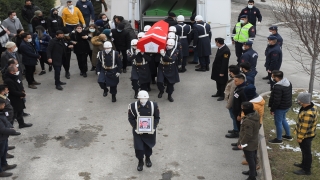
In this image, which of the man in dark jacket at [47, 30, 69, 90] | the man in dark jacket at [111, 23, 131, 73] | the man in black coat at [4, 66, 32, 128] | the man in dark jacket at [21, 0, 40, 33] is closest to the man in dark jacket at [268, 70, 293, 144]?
the man in black coat at [4, 66, 32, 128]

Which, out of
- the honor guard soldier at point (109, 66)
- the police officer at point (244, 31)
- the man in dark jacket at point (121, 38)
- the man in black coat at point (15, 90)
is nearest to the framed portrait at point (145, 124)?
the man in black coat at point (15, 90)

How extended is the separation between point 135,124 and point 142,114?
21 centimetres

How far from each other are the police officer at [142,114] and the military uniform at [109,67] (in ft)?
10.7

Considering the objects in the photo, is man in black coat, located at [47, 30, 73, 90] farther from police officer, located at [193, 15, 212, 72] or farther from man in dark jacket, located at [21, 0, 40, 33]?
police officer, located at [193, 15, 212, 72]

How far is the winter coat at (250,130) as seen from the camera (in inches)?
297

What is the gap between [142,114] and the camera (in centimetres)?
794

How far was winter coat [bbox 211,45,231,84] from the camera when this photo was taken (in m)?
11.2

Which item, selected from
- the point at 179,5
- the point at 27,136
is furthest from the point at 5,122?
the point at 179,5

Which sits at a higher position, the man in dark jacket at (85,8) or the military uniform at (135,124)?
the man in dark jacket at (85,8)

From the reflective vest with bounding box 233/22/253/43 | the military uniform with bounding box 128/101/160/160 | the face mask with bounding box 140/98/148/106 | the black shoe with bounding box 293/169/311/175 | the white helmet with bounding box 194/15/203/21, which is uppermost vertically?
Result: the white helmet with bounding box 194/15/203/21

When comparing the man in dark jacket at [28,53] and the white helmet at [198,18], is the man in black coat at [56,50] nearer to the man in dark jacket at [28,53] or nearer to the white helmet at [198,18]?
the man in dark jacket at [28,53]

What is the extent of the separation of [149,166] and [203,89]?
4.21 m

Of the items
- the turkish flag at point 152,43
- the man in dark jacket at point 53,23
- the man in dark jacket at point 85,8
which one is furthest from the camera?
the man in dark jacket at point 85,8

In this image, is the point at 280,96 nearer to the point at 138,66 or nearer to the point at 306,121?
the point at 306,121
